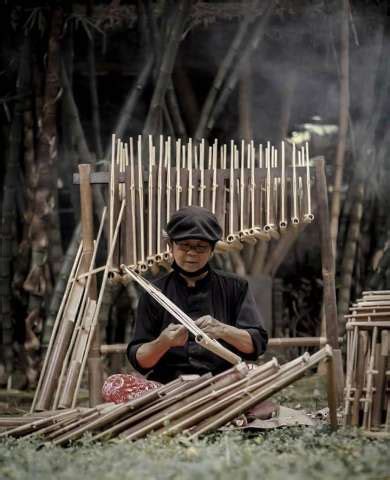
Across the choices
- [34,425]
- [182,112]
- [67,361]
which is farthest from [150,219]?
[182,112]

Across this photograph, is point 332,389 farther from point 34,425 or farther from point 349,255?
point 349,255

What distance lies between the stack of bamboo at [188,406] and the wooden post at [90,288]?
4.42 ft

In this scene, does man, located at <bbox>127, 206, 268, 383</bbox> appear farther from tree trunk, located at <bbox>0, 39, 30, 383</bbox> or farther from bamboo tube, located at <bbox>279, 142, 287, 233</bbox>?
tree trunk, located at <bbox>0, 39, 30, 383</bbox>

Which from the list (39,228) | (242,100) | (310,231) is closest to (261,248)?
(310,231)

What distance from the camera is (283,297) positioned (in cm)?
930

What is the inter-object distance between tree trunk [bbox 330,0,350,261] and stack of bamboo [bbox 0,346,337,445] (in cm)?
353

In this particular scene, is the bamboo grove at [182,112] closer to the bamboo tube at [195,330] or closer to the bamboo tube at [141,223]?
the bamboo tube at [141,223]

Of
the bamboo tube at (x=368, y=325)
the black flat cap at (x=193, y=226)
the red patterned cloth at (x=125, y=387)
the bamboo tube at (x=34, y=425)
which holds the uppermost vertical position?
the black flat cap at (x=193, y=226)

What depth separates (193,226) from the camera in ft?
18.1

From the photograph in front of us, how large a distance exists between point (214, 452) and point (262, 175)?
2545mm

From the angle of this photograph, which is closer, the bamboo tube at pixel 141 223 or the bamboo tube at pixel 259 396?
the bamboo tube at pixel 259 396

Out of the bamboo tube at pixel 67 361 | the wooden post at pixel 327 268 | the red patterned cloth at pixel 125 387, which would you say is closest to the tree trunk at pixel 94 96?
the bamboo tube at pixel 67 361

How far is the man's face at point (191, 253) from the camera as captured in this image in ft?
18.3

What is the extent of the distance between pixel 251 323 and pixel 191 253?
49cm
